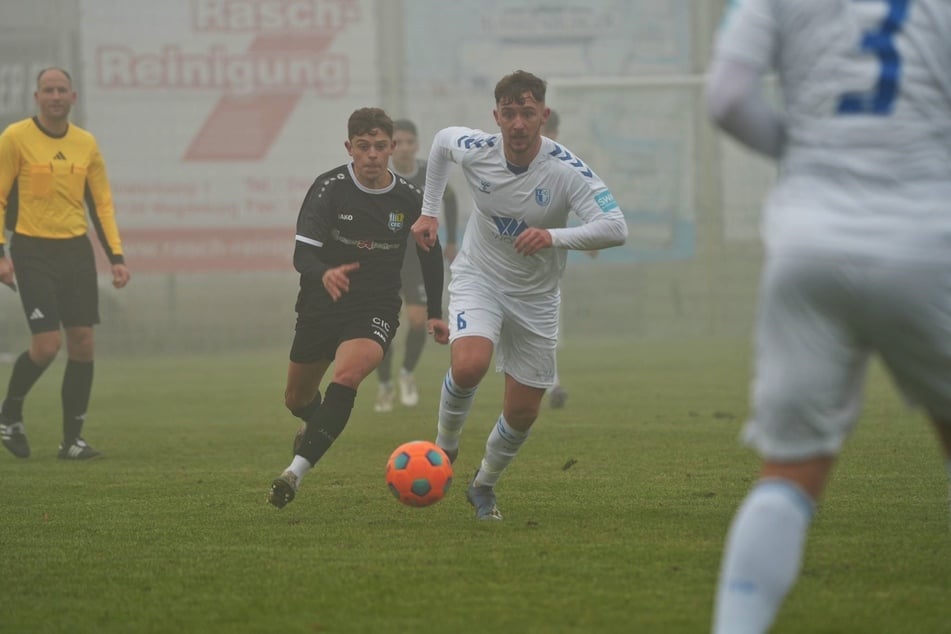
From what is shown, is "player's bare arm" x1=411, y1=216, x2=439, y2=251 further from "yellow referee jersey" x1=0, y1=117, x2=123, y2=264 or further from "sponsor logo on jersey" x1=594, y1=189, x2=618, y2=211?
"yellow referee jersey" x1=0, y1=117, x2=123, y2=264

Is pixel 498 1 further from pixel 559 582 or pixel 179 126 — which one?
pixel 559 582

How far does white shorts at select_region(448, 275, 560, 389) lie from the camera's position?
22.4ft

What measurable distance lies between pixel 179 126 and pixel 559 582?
700 inches

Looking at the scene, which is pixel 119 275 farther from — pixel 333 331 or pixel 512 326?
pixel 512 326

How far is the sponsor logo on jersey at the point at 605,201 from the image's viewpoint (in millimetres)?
6637

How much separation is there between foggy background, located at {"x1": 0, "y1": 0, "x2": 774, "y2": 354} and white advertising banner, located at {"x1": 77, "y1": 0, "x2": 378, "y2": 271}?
1.1 inches

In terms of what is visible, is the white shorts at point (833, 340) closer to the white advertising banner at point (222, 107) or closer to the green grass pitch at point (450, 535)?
the green grass pitch at point (450, 535)

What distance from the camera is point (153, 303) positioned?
69.7 feet

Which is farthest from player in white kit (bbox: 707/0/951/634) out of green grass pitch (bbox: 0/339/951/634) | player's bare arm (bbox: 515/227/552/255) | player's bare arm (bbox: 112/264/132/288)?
player's bare arm (bbox: 112/264/132/288)

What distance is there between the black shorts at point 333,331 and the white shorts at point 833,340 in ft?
13.1

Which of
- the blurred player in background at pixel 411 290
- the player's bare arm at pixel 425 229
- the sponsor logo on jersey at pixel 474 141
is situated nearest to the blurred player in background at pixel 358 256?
the player's bare arm at pixel 425 229

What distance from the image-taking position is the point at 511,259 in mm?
6961

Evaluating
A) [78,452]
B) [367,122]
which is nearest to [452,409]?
[367,122]

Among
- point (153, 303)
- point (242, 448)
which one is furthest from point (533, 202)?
point (153, 303)
